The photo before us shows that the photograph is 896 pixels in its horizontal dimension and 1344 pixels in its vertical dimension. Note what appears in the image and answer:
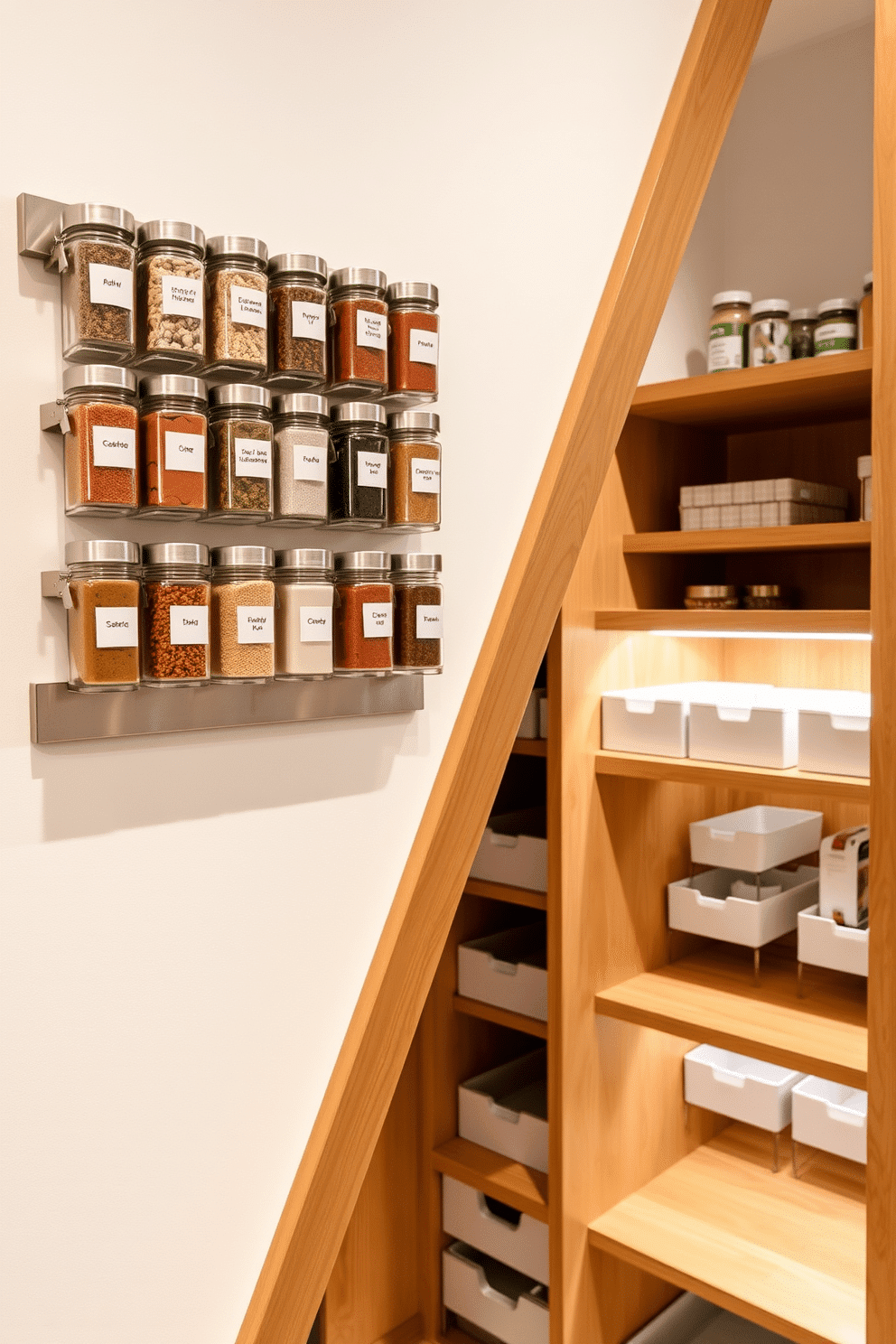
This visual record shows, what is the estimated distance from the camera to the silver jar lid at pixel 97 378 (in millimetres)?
773

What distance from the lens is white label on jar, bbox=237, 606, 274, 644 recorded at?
0.85 meters

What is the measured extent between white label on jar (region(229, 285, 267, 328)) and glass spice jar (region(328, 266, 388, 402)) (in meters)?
0.09

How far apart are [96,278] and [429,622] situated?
417mm

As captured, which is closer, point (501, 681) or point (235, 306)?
point (235, 306)

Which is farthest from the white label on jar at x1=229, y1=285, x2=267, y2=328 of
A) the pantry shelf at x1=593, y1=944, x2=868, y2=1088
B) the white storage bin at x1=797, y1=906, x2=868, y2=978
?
the white storage bin at x1=797, y1=906, x2=868, y2=978

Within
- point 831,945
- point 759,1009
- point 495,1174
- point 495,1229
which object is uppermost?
point 831,945

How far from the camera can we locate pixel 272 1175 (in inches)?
39.1

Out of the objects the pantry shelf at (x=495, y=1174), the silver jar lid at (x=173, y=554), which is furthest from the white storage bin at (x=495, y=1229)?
the silver jar lid at (x=173, y=554)

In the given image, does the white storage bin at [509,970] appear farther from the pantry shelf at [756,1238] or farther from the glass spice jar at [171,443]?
the glass spice jar at [171,443]

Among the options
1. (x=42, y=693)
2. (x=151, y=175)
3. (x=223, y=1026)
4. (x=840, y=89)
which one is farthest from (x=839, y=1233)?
(x=840, y=89)

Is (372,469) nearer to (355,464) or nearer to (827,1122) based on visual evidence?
(355,464)

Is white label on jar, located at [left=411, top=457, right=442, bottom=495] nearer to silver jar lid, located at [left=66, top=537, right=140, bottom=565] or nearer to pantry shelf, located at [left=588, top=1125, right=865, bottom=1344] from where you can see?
silver jar lid, located at [left=66, top=537, right=140, bottom=565]

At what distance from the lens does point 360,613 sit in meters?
0.94

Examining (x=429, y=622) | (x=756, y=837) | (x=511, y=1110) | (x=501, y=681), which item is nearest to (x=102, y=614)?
(x=429, y=622)
